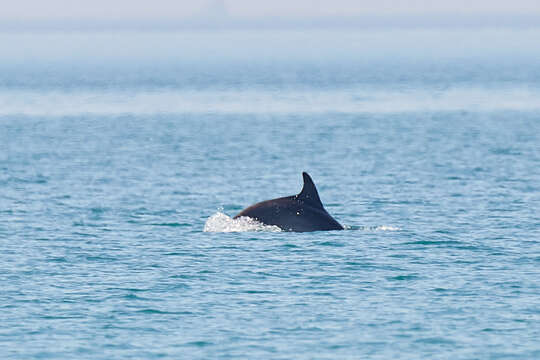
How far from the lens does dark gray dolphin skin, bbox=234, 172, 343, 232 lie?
2845 centimetres

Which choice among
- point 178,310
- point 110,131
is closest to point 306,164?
point 110,131

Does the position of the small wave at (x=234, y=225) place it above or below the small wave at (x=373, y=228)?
above

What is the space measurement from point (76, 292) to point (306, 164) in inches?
1148

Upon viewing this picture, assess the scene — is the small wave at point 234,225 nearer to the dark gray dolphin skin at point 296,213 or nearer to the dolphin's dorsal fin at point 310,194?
the dark gray dolphin skin at point 296,213

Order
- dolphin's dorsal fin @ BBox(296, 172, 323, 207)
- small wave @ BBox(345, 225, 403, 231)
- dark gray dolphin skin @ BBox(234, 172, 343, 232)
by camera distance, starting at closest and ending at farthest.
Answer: dolphin's dorsal fin @ BBox(296, 172, 323, 207), dark gray dolphin skin @ BBox(234, 172, 343, 232), small wave @ BBox(345, 225, 403, 231)

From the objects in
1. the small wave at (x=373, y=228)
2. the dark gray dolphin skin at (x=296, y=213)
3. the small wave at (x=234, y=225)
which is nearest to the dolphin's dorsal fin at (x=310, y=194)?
the dark gray dolphin skin at (x=296, y=213)

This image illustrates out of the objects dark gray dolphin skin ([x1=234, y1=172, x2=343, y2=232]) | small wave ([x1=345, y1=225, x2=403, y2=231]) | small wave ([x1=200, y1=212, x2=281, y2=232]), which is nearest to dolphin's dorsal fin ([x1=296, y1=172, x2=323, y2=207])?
dark gray dolphin skin ([x1=234, y1=172, x2=343, y2=232])

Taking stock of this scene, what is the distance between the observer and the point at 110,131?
2889 inches

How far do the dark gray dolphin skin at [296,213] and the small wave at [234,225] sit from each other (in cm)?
13

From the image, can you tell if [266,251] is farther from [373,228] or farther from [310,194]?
[373,228]

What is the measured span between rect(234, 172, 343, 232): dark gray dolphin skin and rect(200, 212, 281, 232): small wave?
134 mm

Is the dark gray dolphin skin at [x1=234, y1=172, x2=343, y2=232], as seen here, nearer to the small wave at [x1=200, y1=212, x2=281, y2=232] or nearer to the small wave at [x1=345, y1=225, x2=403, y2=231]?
the small wave at [x1=200, y1=212, x2=281, y2=232]

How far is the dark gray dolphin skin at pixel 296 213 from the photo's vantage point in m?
28.5

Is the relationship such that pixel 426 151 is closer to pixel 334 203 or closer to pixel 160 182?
pixel 160 182
